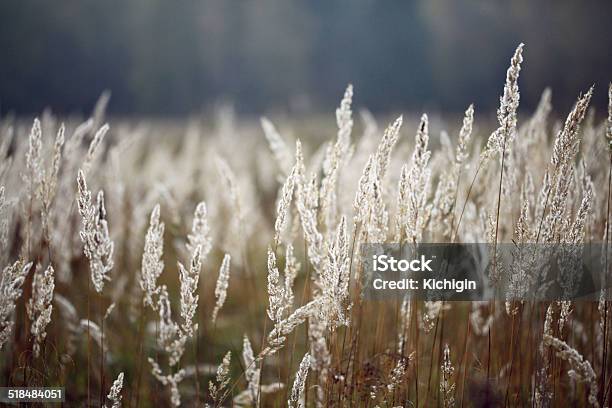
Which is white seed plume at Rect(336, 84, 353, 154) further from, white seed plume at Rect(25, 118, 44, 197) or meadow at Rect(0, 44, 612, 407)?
white seed plume at Rect(25, 118, 44, 197)

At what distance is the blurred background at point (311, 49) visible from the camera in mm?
2590

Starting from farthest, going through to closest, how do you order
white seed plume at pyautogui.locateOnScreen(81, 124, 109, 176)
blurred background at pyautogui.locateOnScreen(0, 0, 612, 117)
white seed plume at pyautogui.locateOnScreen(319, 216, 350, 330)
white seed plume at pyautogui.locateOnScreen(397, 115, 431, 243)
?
blurred background at pyautogui.locateOnScreen(0, 0, 612, 117) → white seed plume at pyautogui.locateOnScreen(81, 124, 109, 176) → white seed plume at pyautogui.locateOnScreen(397, 115, 431, 243) → white seed plume at pyautogui.locateOnScreen(319, 216, 350, 330)

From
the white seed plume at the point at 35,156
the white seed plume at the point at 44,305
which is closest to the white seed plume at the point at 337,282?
the white seed plume at the point at 44,305

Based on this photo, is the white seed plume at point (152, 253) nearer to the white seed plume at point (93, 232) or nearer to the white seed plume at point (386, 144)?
the white seed plume at point (93, 232)

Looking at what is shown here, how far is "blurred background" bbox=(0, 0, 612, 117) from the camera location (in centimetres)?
259

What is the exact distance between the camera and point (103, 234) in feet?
4.92

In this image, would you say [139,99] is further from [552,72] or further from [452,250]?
[452,250]

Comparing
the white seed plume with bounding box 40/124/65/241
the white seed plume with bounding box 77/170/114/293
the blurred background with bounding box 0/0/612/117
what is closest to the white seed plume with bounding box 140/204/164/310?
the white seed plume with bounding box 77/170/114/293

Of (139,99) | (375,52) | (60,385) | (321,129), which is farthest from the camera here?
(321,129)

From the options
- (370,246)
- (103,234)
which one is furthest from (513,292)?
(103,234)

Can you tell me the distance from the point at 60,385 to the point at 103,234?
0.57 meters

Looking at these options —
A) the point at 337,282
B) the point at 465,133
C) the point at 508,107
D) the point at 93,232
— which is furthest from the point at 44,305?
the point at 508,107

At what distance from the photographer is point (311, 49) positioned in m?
7.04

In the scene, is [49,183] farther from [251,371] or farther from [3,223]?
[251,371]
